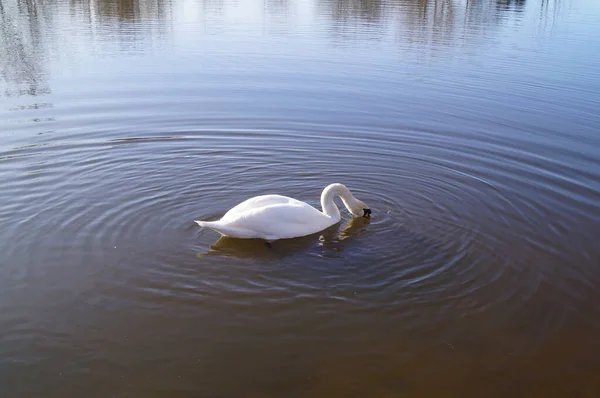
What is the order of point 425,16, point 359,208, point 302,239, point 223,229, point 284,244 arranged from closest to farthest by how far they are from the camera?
point 223,229 → point 284,244 → point 302,239 → point 359,208 → point 425,16

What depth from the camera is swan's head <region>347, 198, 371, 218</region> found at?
1027 centimetres

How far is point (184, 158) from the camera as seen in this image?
42.2ft

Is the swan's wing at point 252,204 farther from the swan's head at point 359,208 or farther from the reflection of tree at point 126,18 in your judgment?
the reflection of tree at point 126,18

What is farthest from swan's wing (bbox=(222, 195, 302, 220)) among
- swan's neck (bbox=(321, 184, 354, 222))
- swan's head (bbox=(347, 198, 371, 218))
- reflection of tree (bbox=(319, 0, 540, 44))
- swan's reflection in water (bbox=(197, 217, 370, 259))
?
reflection of tree (bbox=(319, 0, 540, 44))

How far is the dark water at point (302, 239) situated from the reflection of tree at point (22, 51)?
0.20 metres

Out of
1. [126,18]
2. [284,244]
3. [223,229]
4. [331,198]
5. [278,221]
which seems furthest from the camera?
[126,18]

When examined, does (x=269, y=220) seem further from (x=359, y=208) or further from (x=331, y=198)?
(x=359, y=208)

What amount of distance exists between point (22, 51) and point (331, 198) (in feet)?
60.7

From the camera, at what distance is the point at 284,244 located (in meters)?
9.56

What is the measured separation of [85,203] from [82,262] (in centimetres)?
209

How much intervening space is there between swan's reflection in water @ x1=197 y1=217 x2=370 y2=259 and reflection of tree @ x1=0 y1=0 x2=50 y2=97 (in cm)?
1108

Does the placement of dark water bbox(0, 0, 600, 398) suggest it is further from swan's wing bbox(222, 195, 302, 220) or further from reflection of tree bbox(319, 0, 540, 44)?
reflection of tree bbox(319, 0, 540, 44)

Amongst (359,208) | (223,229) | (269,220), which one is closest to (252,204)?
(269,220)

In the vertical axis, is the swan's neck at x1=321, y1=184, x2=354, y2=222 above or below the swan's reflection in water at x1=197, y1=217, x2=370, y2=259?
above
